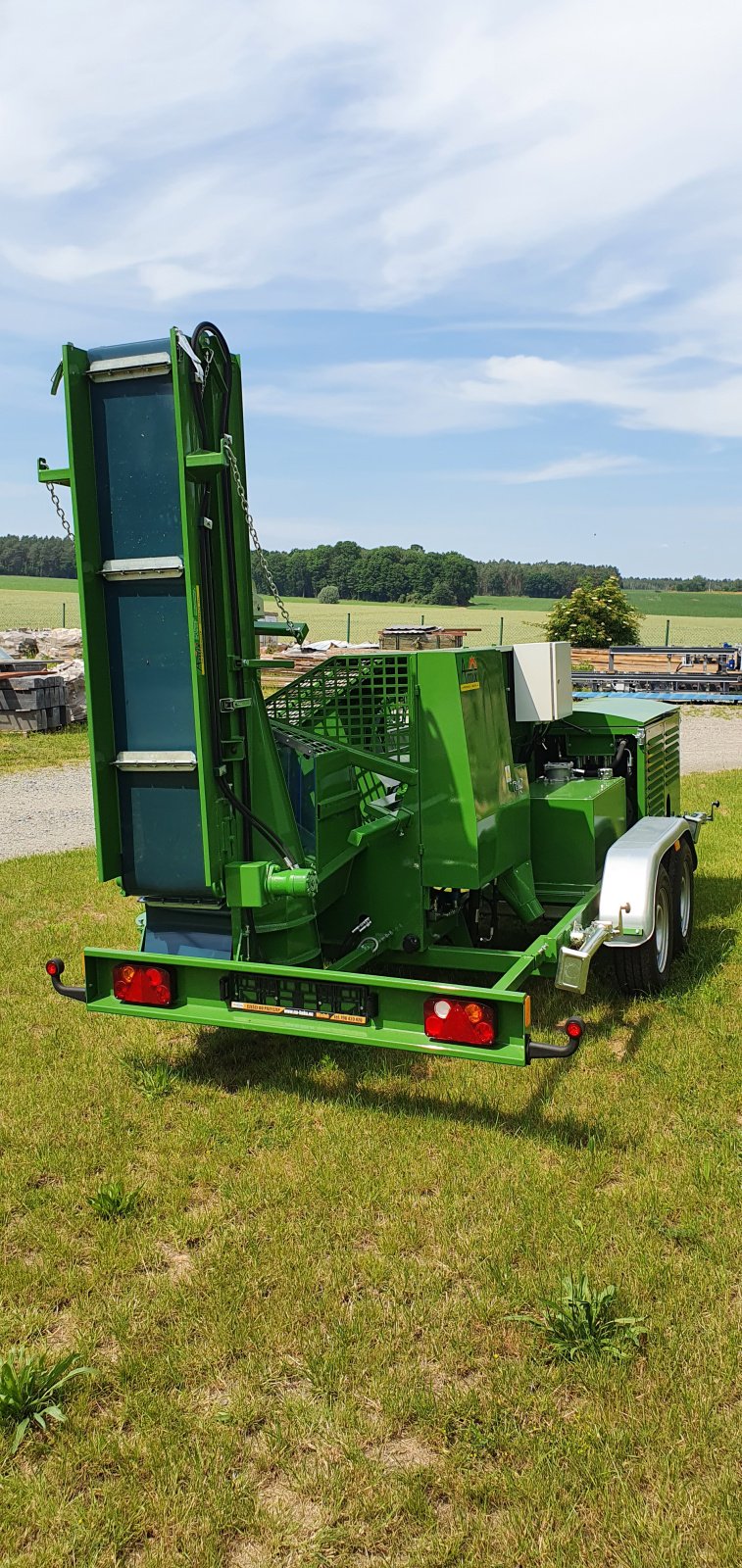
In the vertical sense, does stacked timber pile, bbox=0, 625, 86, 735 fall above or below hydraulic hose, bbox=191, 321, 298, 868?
below

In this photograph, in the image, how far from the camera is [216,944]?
4.57 m

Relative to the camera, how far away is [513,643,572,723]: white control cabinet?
5.79 meters

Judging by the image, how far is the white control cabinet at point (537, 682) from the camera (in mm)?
5785

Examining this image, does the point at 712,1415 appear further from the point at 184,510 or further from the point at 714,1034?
the point at 184,510

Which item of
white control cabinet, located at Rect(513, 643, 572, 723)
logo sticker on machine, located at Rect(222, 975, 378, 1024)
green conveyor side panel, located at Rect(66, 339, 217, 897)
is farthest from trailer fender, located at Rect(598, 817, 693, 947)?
green conveyor side panel, located at Rect(66, 339, 217, 897)

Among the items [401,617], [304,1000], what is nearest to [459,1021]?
[304,1000]

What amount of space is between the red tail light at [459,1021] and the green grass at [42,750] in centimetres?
1171

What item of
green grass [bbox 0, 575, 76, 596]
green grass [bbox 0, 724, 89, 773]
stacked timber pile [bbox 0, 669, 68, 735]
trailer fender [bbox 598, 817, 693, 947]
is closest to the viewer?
trailer fender [bbox 598, 817, 693, 947]

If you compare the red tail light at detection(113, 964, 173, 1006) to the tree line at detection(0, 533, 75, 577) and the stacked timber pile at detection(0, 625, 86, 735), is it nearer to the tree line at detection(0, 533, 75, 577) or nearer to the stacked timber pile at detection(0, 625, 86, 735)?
the stacked timber pile at detection(0, 625, 86, 735)

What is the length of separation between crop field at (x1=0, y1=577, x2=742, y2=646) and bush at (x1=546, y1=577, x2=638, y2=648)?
32.5ft

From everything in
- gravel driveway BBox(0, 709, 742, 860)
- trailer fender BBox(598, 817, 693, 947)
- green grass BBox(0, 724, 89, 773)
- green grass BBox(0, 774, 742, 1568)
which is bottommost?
gravel driveway BBox(0, 709, 742, 860)

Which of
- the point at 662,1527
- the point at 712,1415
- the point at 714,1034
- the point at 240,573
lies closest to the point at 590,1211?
the point at 712,1415

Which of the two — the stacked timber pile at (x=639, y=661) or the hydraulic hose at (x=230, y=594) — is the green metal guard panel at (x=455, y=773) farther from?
the stacked timber pile at (x=639, y=661)

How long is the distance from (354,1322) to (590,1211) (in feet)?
3.14
